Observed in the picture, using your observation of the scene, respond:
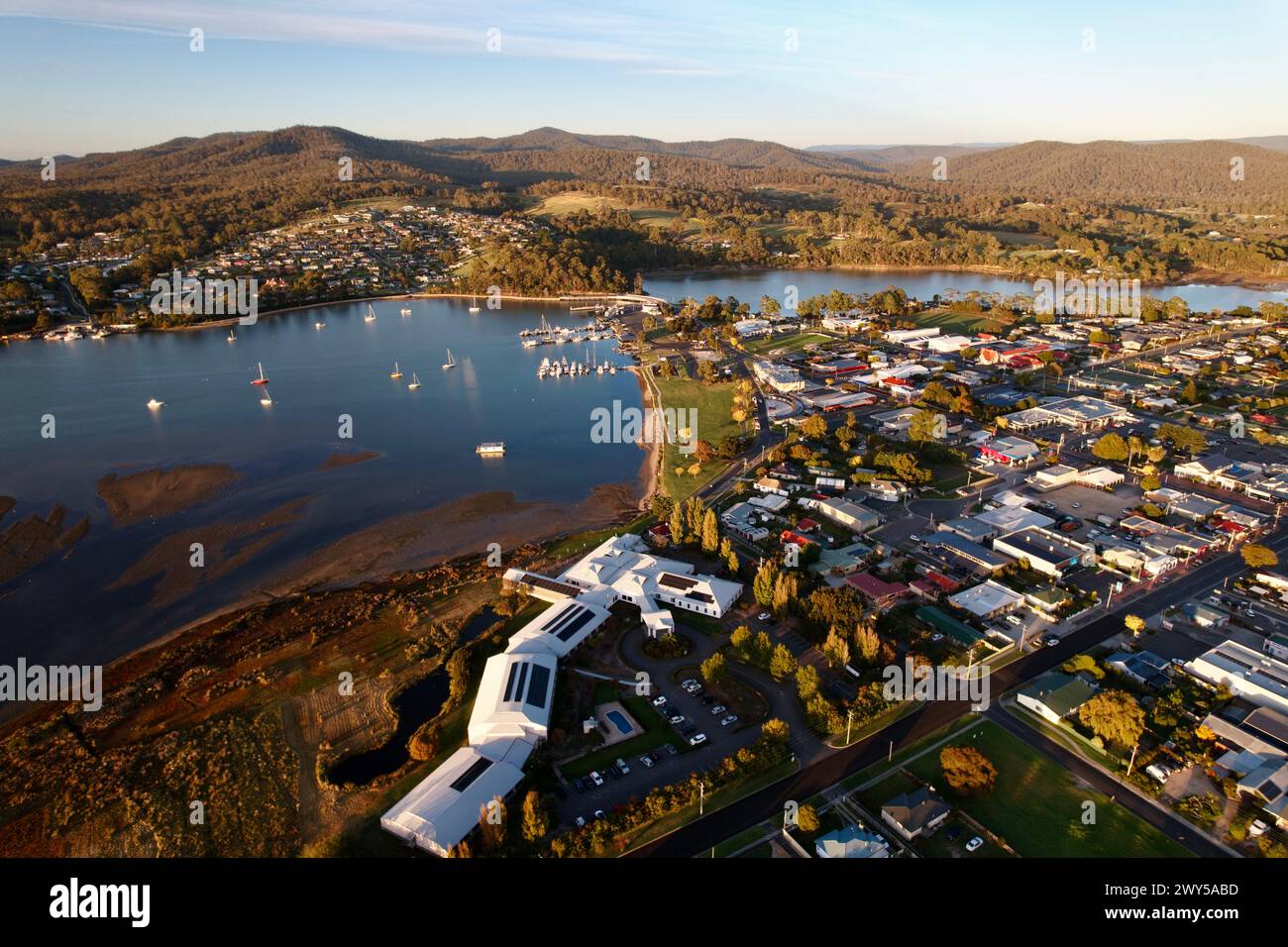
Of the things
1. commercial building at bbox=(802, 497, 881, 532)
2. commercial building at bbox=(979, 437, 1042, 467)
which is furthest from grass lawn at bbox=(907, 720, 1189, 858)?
commercial building at bbox=(979, 437, 1042, 467)

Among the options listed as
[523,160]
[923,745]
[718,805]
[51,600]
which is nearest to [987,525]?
[923,745]

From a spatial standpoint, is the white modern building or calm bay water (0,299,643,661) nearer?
the white modern building

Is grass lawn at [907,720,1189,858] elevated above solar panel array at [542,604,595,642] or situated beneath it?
situated beneath

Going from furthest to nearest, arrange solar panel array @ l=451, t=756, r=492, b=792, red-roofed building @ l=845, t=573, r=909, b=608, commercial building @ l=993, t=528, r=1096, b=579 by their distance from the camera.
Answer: commercial building @ l=993, t=528, r=1096, b=579 < red-roofed building @ l=845, t=573, r=909, b=608 < solar panel array @ l=451, t=756, r=492, b=792

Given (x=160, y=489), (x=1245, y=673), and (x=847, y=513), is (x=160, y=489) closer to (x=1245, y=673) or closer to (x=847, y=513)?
(x=847, y=513)

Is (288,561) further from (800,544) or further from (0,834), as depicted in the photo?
(800,544)

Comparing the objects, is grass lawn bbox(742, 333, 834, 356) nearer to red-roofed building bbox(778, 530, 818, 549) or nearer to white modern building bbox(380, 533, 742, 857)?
red-roofed building bbox(778, 530, 818, 549)
